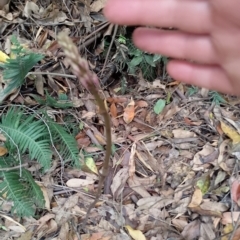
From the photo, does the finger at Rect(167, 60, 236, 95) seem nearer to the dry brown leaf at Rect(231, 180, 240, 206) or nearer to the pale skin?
the pale skin

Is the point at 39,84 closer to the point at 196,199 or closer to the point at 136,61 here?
the point at 136,61

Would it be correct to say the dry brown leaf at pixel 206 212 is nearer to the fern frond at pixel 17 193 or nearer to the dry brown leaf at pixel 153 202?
the dry brown leaf at pixel 153 202

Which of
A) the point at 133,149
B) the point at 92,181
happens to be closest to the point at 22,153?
the point at 92,181

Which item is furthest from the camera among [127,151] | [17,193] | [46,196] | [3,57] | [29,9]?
[29,9]

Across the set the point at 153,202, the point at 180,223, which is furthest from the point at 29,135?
the point at 180,223

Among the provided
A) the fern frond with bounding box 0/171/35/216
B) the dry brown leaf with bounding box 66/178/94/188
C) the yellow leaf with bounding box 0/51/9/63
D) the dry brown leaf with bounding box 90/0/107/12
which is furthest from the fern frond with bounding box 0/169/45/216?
the dry brown leaf with bounding box 90/0/107/12
